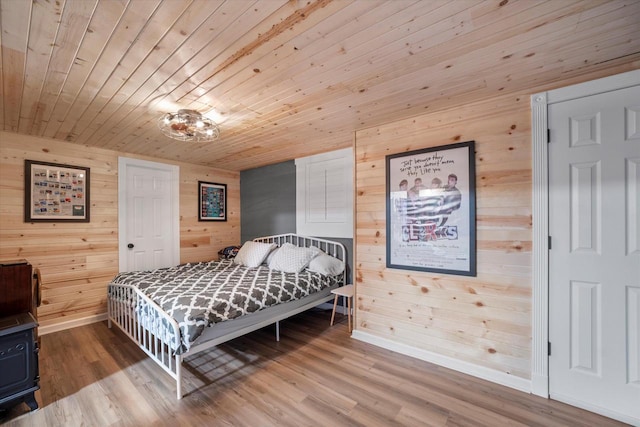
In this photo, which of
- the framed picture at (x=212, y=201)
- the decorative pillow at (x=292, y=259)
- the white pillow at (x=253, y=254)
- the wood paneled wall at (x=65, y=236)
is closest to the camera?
the wood paneled wall at (x=65, y=236)

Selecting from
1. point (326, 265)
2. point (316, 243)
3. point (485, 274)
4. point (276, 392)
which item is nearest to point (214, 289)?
point (276, 392)

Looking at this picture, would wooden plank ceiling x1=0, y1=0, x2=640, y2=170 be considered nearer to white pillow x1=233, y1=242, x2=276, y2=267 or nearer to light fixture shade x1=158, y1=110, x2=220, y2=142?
light fixture shade x1=158, y1=110, x2=220, y2=142

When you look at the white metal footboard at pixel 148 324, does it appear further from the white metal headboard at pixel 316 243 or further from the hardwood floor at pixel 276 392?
the white metal headboard at pixel 316 243

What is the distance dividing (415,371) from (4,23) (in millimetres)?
Answer: 3461

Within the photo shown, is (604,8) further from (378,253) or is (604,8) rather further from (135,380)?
(135,380)

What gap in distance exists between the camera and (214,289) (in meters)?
2.61

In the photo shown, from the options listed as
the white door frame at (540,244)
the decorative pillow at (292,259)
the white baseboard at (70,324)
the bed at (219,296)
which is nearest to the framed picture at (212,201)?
the bed at (219,296)

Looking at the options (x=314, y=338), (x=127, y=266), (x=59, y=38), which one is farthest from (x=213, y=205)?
(x=59, y=38)

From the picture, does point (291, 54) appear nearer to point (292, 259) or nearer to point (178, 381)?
point (178, 381)

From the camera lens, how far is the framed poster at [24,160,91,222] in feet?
10.1

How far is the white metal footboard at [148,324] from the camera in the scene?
6.68 feet

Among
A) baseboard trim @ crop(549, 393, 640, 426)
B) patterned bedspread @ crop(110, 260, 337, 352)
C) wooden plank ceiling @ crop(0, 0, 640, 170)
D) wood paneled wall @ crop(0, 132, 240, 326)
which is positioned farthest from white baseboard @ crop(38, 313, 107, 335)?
baseboard trim @ crop(549, 393, 640, 426)

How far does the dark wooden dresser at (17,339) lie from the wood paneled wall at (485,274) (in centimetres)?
283

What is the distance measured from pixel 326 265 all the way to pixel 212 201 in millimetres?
2531
